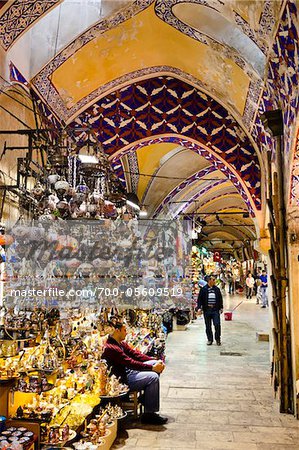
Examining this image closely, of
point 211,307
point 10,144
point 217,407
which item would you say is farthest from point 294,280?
point 211,307

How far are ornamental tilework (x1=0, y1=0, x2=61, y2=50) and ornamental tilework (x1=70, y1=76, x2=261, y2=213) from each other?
2519mm

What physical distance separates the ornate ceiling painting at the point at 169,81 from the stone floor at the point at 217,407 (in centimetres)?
274

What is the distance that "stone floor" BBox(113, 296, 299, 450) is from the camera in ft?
14.5

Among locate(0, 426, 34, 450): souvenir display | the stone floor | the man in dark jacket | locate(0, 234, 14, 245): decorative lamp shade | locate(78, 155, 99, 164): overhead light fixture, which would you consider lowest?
the stone floor

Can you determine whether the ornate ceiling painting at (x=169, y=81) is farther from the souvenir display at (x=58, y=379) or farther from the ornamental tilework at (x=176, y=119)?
the souvenir display at (x=58, y=379)

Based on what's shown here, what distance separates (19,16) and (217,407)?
4.79 meters

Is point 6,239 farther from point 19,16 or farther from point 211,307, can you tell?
point 211,307

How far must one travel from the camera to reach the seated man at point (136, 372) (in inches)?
188

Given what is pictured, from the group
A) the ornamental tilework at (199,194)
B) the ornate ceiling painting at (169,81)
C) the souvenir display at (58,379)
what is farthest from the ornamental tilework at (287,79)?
the ornamental tilework at (199,194)

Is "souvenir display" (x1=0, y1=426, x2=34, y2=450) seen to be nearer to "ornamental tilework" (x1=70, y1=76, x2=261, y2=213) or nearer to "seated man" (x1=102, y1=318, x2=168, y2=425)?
"seated man" (x1=102, y1=318, x2=168, y2=425)

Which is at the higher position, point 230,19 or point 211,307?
point 230,19

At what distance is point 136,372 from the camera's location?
5004 millimetres

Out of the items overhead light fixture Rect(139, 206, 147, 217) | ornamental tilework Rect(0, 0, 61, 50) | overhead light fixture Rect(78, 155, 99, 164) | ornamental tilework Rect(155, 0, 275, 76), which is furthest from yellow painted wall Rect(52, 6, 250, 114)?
overhead light fixture Rect(139, 206, 147, 217)

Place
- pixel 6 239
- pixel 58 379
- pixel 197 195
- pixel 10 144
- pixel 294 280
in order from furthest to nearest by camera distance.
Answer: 1. pixel 197 195
2. pixel 10 144
3. pixel 294 280
4. pixel 6 239
5. pixel 58 379
